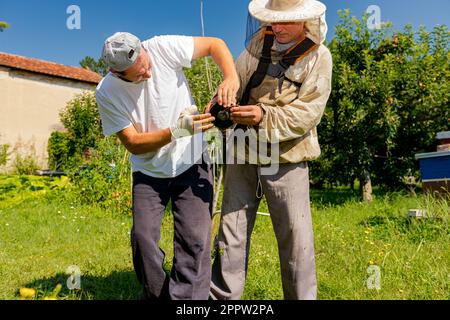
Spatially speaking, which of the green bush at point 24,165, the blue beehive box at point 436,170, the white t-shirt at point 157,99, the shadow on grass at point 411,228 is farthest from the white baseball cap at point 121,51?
the green bush at point 24,165

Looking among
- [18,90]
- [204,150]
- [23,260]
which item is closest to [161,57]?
[204,150]

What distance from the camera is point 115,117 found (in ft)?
8.38

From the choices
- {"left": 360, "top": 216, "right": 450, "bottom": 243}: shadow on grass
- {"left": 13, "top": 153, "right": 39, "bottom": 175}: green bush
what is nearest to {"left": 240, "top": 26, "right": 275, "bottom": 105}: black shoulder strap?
{"left": 360, "top": 216, "right": 450, "bottom": 243}: shadow on grass

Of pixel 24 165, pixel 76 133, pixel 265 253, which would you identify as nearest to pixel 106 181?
pixel 265 253

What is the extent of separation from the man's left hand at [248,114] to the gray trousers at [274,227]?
359 mm

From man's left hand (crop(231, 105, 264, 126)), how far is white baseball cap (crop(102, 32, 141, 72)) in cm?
60

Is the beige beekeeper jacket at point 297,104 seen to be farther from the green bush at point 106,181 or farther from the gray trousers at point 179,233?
the green bush at point 106,181

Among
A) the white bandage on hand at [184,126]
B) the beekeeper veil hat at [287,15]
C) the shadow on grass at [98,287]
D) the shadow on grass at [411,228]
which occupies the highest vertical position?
the beekeeper veil hat at [287,15]

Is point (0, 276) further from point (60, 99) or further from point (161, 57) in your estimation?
point (60, 99)

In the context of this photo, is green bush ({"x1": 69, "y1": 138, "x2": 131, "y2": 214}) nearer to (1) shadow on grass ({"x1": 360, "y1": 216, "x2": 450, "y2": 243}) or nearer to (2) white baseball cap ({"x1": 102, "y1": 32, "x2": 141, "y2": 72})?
(1) shadow on grass ({"x1": 360, "y1": 216, "x2": 450, "y2": 243})

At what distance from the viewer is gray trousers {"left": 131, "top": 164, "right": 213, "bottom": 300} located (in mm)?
2592

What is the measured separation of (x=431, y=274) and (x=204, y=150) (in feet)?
6.89

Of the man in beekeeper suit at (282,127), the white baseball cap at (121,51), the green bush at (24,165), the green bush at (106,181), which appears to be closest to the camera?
the white baseball cap at (121,51)

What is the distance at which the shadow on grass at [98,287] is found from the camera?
128 inches
